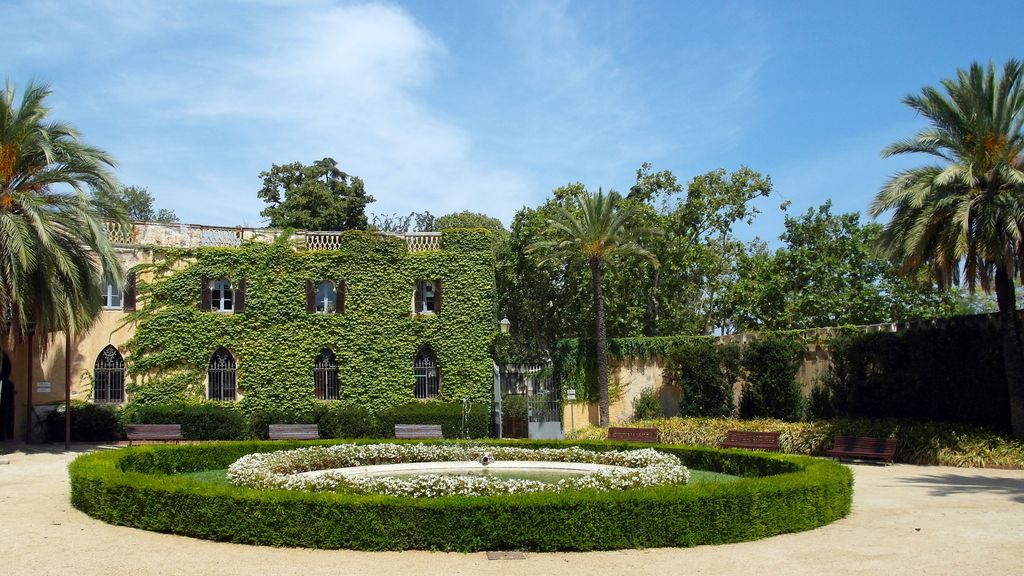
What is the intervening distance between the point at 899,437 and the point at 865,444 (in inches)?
58.7

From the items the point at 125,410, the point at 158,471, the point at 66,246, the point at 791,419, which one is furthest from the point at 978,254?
the point at 125,410

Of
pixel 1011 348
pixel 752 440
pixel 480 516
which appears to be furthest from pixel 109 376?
pixel 1011 348

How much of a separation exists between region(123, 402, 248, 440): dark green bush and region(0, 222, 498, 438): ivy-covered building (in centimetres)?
94

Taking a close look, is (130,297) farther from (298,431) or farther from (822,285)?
(822,285)

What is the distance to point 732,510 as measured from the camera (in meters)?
10.9

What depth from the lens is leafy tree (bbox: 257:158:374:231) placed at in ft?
155

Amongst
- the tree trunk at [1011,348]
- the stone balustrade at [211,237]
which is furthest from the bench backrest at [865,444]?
the stone balustrade at [211,237]

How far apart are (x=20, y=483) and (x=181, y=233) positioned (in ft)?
49.5

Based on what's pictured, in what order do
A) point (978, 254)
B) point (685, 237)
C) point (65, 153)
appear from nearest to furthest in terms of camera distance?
1. point (978, 254)
2. point (65, 153)
3. point (685, 237)

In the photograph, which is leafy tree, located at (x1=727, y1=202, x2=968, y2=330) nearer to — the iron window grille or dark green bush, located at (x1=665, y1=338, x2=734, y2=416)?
dark green bush, located at (x1=665, y1=338, x2=734, y2=416)

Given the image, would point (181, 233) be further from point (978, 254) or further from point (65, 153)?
point (978, 254)

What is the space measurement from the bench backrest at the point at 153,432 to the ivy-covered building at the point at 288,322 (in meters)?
4.77

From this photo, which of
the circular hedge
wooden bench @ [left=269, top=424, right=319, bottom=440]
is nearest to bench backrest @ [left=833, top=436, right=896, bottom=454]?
the circular hedge

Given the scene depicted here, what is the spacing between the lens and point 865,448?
20781 mm
